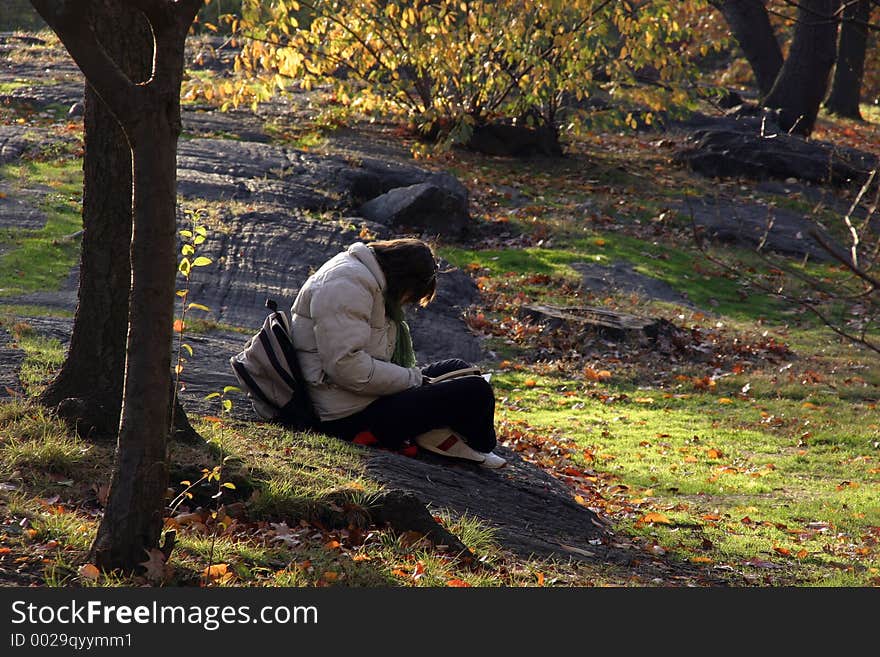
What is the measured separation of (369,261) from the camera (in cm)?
580

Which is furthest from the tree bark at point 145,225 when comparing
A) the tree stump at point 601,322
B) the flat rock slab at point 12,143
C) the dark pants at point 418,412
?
the flat rock slab at point 12,143

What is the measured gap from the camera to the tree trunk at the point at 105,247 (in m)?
5.12

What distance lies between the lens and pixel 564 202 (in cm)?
1814

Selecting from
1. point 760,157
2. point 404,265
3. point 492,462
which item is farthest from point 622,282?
point 404,265

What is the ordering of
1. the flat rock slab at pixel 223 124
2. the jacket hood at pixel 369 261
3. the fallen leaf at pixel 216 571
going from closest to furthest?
1. the fallen leaf at pixel 216 571
2. the jacket hood at pixel 369 261
3. the flat rock slab at pixel 223 124

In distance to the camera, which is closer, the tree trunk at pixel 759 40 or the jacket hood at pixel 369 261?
the jacket hood at pixel 369 261

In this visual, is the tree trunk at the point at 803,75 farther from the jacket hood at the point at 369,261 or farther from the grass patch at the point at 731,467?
the jacket hood at the point at 369,261

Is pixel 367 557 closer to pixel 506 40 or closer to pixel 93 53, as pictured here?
pixel 93 53

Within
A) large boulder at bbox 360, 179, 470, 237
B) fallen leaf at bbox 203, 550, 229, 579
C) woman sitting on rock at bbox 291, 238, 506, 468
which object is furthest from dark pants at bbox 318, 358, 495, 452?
large boulder at bbox 360, 179, 470, 237

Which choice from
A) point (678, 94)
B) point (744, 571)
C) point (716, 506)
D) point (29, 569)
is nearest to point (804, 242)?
point (678, 94)

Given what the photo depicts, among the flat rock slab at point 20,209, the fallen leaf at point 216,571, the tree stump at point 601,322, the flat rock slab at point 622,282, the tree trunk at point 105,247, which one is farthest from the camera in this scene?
the flat rock slab at point 622,282

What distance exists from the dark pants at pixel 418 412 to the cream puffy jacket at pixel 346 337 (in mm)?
66

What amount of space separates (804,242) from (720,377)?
6782 millimetres

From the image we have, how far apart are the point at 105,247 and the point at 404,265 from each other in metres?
1.60
